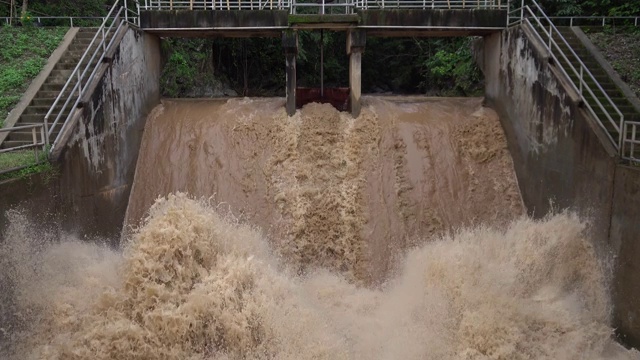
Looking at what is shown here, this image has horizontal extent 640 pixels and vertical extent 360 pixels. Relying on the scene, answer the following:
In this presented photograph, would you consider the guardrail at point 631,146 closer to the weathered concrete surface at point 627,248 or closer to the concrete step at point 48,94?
the weathered concrete surface at point 627,248

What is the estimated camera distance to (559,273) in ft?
31.0

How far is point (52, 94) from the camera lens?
11.1 meters

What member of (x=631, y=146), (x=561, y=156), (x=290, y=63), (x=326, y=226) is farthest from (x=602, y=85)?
(x=290, y=63)

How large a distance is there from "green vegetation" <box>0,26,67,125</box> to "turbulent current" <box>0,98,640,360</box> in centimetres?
276

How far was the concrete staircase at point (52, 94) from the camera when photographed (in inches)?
395

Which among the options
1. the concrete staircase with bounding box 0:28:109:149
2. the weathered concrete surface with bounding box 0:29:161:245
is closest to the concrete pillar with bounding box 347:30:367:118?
the weathered concrete surface with bounding box 0:29:161:245

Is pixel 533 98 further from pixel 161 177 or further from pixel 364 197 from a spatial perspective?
pixel 161 177

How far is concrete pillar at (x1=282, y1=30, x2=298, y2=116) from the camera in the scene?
13258 millimetres

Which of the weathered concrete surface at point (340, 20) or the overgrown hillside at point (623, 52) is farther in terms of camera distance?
the weathered concrete surface at point (340, 20)

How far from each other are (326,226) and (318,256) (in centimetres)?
64

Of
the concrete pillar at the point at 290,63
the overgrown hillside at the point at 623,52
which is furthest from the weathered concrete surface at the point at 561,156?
the concrete pillar at the point at 290,63

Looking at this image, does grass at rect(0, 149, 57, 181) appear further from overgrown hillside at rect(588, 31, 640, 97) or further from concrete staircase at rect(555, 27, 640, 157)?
overgrown hillside at rect(588, 31, 640, 97)

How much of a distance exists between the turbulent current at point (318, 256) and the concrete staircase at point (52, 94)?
2.23 m

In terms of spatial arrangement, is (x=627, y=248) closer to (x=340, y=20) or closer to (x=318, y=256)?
(x=318, y=256)
